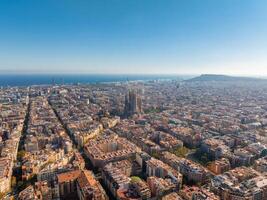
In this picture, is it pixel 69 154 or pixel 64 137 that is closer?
pixel 69 154

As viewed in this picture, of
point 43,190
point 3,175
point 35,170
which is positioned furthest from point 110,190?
point 3,175

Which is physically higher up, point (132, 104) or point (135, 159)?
point (132, 104)

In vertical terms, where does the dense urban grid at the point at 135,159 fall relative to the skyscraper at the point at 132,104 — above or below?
below

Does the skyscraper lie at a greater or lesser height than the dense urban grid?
greater

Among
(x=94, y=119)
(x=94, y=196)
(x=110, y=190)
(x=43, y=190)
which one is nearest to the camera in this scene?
(x=94, y=196)

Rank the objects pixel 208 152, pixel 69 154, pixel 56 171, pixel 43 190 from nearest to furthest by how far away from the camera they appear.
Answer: pixel 43 190 < pixel 56 171 < pixel 69 154 < pixel 208 152

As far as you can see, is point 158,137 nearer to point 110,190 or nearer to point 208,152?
point 208,152

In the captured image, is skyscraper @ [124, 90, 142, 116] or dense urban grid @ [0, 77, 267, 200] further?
skyscraper @ [124, 90, 142, 116]

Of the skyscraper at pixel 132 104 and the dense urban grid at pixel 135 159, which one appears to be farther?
the skyscraper at pixel 132 104

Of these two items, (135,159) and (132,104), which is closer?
(135,159)

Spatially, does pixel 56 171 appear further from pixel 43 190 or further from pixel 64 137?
pixel 64 137
